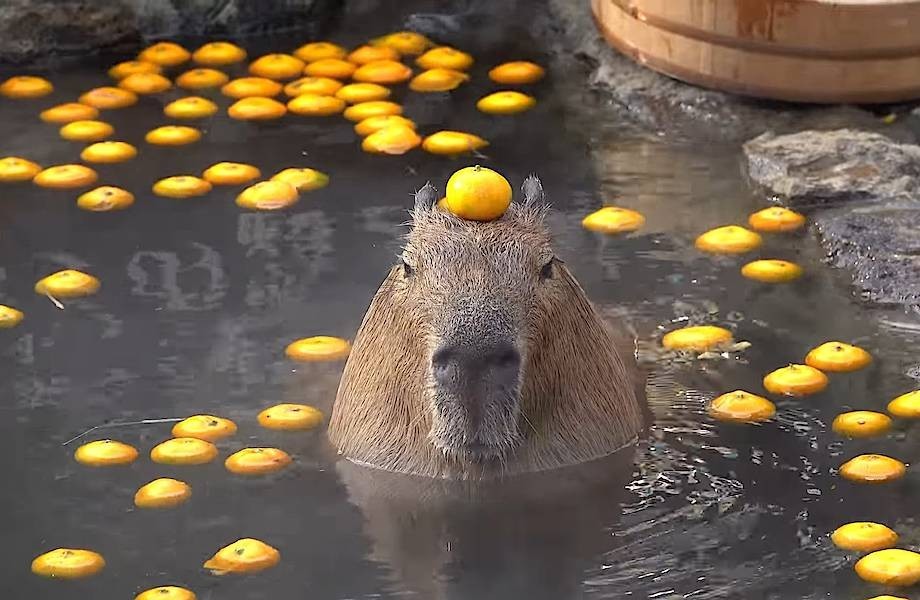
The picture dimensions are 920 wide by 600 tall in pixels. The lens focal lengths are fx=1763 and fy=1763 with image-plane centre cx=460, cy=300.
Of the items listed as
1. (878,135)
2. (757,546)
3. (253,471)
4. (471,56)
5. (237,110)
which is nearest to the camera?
(757,546)

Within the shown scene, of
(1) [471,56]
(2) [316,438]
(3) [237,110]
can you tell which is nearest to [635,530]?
(2) [316,438]

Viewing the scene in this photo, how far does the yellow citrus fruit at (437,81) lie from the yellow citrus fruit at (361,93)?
0.15 meters

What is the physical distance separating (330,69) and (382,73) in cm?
21

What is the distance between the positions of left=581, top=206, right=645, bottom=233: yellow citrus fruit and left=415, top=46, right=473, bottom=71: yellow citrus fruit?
4.99ft

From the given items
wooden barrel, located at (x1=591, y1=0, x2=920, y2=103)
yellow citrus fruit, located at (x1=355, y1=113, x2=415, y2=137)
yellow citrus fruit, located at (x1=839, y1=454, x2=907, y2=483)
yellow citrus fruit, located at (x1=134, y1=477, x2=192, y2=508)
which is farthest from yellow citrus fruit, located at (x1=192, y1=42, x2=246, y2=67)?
yellow citrus fruit, located at (x1=839, y1=454, x2=907, y2=483)

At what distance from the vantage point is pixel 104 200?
583cm

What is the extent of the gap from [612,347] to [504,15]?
336 centimetres

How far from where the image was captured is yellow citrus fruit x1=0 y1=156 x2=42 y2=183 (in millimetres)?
6047

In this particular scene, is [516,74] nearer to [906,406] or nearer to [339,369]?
[339,369]

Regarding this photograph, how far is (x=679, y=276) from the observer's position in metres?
5.37

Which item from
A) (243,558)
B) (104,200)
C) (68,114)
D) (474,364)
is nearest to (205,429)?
(243,558)

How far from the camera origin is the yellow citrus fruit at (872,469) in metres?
4.33

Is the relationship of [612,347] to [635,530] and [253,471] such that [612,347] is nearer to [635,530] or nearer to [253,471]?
[635,530]

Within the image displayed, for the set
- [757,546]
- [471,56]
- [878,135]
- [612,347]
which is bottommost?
[757,546]
